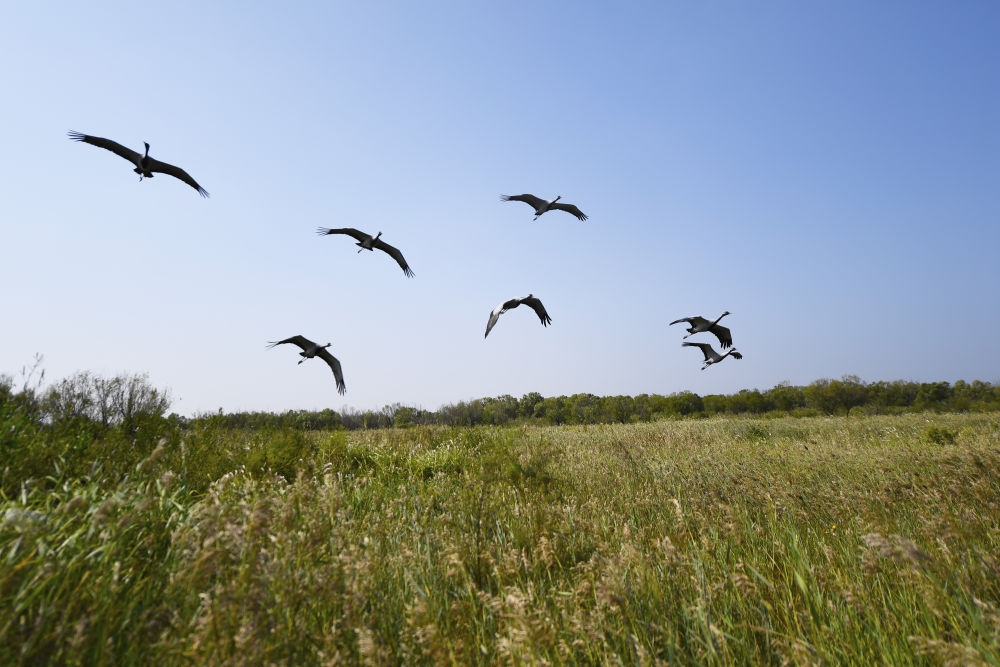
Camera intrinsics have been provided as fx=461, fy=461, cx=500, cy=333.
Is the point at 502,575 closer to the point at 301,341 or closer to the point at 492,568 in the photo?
the point at 492,568

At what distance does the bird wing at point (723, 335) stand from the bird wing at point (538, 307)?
4.50 meters

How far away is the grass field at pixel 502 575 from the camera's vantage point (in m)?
1.48

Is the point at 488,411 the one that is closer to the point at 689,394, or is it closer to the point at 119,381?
the point at 689,394

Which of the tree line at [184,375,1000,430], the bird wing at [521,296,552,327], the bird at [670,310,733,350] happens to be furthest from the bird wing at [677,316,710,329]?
the tree line at [184,375,1000,430]

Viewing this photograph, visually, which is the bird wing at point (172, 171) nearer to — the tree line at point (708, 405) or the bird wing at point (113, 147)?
the bird wing at point (113, 147)

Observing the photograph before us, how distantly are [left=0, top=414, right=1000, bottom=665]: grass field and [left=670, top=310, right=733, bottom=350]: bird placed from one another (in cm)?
582

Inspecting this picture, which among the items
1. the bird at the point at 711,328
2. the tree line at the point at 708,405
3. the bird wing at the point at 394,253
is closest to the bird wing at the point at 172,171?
the bird wing at the point at 394,253

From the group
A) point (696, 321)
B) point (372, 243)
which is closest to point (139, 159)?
point (372, 243)

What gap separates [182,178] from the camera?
9984 mm

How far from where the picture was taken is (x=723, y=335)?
469 inches

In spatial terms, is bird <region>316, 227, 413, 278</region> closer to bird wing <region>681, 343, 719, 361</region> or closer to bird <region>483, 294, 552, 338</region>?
bird <region>483, 294, 552, 338</region>

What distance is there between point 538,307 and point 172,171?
8.29m

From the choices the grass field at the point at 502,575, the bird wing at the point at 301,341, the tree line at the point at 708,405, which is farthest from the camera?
the tree line at the point at 708,405

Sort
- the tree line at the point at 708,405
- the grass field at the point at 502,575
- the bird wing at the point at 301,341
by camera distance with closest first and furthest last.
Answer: the grass field at the point at 502,575 → the bird wing at the point at 301,341 → the tree line at the point at 708,405
